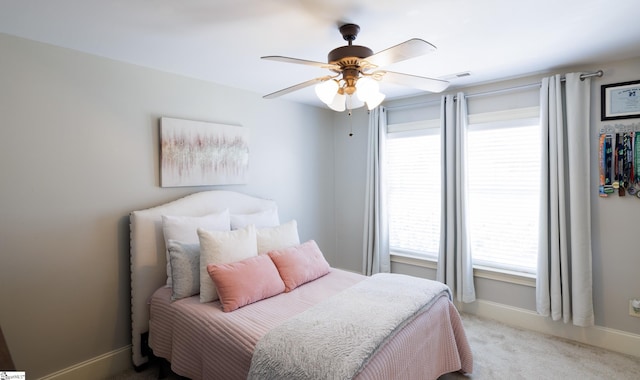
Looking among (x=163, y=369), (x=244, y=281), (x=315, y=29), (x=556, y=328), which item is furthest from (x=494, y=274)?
(x=163, y=369)

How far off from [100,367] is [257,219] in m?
1.60

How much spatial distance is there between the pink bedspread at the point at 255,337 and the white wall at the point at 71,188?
0.49 meters

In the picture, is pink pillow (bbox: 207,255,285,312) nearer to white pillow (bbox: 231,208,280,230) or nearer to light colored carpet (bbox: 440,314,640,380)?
white pillow (bbox: 231,208,280,230)

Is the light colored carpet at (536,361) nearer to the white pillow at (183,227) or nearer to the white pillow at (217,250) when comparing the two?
the white pillow at (217,250)

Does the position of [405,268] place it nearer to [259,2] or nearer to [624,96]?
[624,96]

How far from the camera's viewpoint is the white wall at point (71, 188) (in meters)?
2.00

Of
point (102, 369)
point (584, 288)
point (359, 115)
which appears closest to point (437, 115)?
point (359, 115)

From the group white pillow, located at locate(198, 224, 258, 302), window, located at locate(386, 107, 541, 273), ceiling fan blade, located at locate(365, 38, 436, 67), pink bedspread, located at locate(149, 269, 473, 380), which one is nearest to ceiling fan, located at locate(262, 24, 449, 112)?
ceiling fan blade, located at locate(365, 38, 436, 67)

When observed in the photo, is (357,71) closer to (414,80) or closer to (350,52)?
(350,52)

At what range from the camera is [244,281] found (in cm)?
212

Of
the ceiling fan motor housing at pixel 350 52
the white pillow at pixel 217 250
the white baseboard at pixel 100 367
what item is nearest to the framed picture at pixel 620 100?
the ceiling fan motor housing at pixel 350 52

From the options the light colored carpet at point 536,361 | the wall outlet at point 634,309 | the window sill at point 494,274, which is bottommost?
the light colored carpet at point 536,361

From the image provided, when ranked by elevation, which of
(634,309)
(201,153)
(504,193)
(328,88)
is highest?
(328,88)

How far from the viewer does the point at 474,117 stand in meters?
3.20
